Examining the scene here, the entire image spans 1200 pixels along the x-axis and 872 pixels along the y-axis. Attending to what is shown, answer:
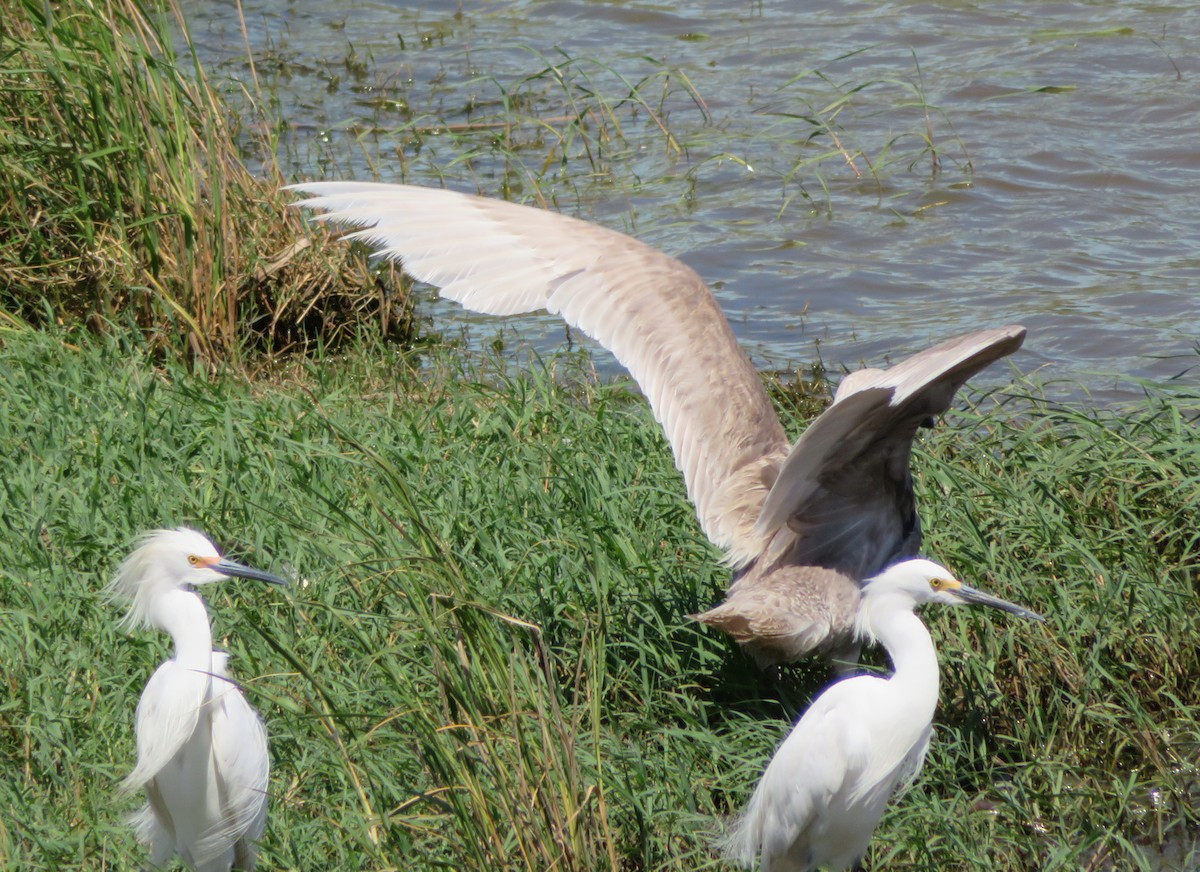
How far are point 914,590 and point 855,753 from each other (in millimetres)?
391

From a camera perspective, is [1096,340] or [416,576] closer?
[416,576]

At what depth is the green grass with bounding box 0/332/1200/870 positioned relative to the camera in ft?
9.42

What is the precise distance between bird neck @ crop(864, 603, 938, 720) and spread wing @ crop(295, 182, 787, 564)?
2.49 ft

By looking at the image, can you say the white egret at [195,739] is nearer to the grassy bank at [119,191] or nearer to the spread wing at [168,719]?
the spread wing at [168,719]

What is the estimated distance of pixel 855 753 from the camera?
3.01 metres

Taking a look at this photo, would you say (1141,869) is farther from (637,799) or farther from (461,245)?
(461,245)

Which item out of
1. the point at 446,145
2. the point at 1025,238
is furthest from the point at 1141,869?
the point at 446,145

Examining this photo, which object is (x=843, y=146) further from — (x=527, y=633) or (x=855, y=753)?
(x=855, y=753)

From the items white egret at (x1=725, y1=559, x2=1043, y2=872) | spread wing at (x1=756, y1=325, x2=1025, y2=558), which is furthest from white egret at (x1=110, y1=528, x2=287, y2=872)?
spread wing at (x1=756, y1=325, x2=1025, y2=558)

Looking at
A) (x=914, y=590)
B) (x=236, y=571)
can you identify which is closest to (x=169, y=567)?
(x=236, y=571)

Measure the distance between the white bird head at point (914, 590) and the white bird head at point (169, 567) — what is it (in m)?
1.34

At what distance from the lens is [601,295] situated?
14.3ft

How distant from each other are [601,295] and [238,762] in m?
1.79

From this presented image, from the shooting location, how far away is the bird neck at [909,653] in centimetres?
306
